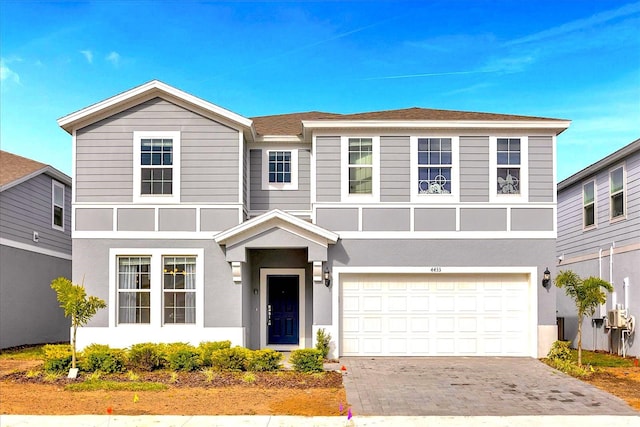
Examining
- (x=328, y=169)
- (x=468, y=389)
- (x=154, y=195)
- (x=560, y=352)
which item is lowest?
(x=468, y=389)

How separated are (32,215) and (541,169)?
1559 cm

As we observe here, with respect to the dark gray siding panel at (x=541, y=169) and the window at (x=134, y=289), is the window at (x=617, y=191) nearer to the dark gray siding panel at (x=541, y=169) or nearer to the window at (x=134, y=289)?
the dark gray siding panel at (x=541, y=169)

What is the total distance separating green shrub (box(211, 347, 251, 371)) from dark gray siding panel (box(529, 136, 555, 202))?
8.33 metres

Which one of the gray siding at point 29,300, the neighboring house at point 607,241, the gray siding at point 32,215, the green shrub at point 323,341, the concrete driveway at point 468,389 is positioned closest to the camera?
the concrete driveway at point 468,389

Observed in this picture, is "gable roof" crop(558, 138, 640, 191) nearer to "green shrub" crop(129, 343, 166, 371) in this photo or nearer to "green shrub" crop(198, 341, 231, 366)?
"green shrub" crop(198, 341, 231, 366)

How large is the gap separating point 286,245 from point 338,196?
6.08ft

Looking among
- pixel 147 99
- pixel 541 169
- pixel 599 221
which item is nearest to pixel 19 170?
pixel 147 99

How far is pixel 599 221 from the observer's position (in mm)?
19719

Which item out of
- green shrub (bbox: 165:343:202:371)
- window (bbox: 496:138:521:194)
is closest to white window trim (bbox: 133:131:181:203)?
green shrub (bbox: 165:343:202:371)

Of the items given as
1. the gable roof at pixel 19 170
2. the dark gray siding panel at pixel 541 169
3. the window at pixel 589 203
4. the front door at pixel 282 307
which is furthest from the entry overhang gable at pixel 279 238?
the window at pixel 589 203

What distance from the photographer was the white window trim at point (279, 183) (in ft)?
58.0

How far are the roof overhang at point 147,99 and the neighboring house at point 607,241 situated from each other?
10476mm

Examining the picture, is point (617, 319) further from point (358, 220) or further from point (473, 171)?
point (358, 220)

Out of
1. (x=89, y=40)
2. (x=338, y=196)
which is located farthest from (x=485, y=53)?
(x=89, y=40)
